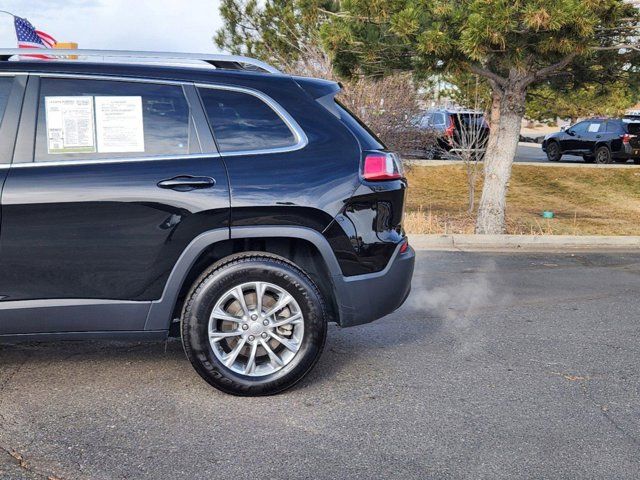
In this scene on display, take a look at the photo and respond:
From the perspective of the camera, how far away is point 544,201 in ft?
55.3

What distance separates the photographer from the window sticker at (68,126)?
14.3 feet

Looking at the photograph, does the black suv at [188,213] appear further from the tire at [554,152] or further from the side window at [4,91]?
the tire at [554,152]

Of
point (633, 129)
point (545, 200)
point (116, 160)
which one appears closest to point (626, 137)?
point (633, 129)

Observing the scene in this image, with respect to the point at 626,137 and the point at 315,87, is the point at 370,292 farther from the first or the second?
the point at 626,137

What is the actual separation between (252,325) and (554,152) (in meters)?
23.4

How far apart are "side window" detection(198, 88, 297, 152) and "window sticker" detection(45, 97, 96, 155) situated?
67 centimetres

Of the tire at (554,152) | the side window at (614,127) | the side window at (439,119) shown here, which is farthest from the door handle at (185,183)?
the tire at (554,152)

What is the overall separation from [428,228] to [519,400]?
6751 millimetres

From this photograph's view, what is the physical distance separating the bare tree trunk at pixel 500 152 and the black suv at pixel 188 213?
24.4 feet

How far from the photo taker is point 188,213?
4.34m

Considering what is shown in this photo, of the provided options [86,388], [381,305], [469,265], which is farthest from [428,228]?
[86,388]

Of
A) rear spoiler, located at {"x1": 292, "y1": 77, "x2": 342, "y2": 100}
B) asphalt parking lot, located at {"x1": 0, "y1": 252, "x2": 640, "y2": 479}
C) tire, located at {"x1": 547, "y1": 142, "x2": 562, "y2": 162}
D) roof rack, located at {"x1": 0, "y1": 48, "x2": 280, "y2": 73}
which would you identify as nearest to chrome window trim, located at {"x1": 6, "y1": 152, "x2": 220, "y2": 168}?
roof rack, located at {"x1": 0, "y1": 48, "x2": 280, "y2": 73}

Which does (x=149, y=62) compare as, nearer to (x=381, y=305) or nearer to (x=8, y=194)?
(x=8, y=194)

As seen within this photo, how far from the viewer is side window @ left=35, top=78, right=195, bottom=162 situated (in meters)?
4.35
